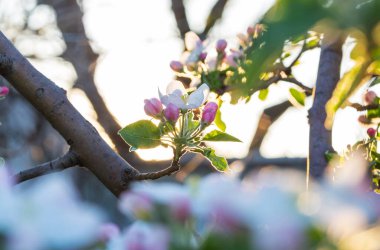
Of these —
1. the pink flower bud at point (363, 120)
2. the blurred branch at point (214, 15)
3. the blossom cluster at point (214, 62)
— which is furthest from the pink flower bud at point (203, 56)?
the blurred branch at point (214, 15)

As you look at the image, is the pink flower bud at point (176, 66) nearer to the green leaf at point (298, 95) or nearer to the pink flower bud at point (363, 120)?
the green leaf at point (298, 95)

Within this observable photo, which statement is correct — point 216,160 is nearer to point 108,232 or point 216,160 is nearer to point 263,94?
point 263,94

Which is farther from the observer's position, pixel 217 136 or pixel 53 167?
pixel 217 136

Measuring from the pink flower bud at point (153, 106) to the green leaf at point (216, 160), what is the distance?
11 centimetres

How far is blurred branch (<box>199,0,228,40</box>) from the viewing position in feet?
12.0

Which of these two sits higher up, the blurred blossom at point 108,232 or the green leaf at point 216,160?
the blurred blossom at point 108,232

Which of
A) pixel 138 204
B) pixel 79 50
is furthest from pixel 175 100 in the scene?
pixel 79 50

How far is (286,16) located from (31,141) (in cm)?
577

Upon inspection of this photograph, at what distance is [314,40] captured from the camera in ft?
4.83

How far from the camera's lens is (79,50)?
4.29 metres

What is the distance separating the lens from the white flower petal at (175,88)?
112 centimetres

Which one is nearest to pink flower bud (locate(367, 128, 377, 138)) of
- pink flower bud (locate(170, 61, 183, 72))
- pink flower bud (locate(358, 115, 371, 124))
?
pink flower bud (locate(358, 115, 371, 124))

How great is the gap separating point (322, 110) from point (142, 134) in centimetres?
38

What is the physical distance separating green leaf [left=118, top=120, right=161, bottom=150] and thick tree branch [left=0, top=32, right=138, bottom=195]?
4.6 inches
